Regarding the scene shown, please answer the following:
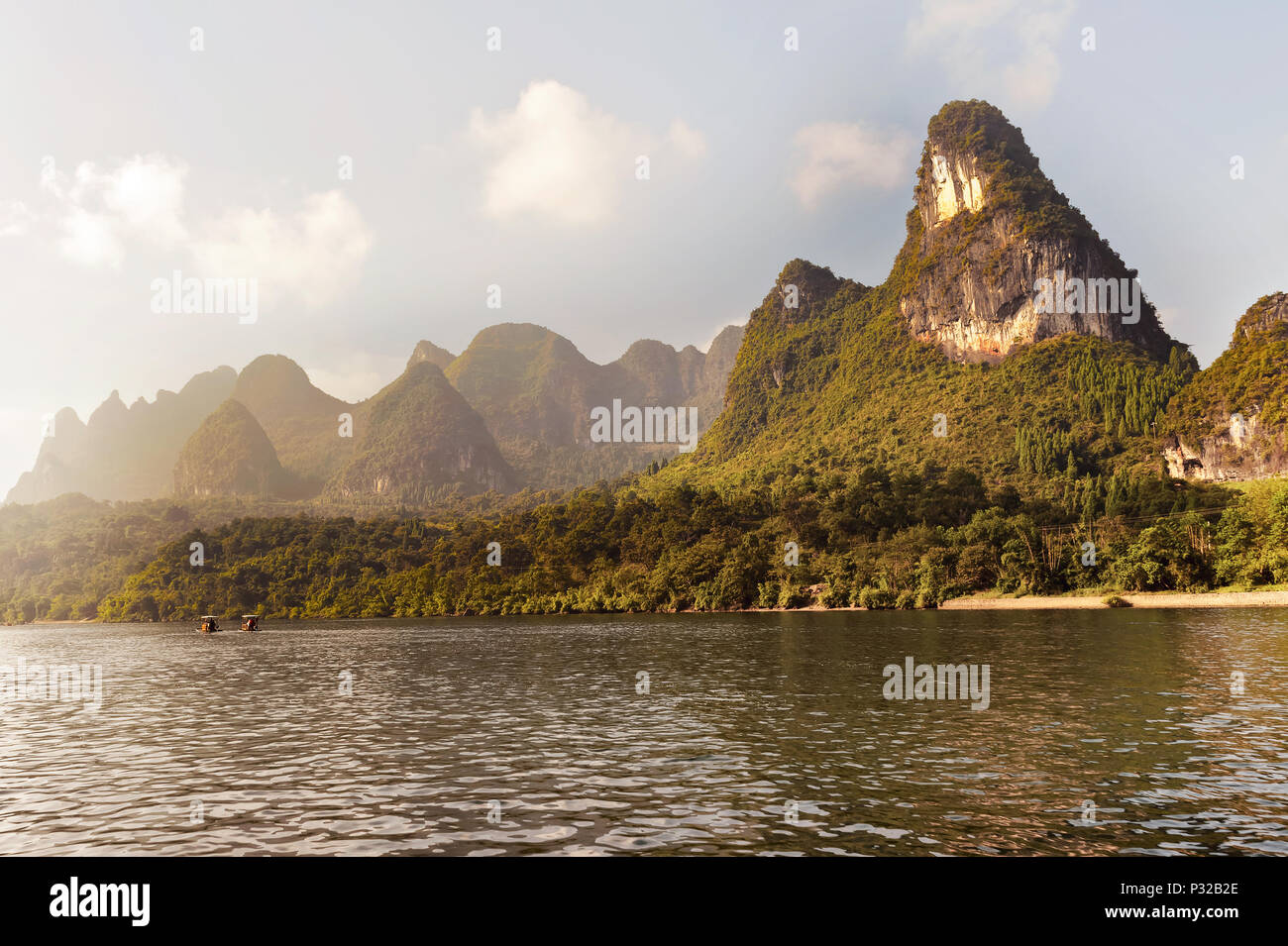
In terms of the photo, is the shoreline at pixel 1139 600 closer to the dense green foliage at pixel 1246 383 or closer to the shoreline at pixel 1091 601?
the shoreline at pixel 1091 601

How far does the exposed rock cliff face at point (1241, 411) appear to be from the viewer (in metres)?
131

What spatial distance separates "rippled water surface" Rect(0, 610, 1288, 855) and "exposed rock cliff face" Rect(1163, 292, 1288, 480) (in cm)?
10738

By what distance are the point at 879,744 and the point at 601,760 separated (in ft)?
26.4

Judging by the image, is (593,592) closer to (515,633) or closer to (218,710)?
(515,633)

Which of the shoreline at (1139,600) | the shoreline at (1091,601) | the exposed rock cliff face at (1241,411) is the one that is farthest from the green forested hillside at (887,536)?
the shoreline at (1139,600)

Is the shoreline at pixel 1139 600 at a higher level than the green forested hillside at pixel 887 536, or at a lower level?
lower

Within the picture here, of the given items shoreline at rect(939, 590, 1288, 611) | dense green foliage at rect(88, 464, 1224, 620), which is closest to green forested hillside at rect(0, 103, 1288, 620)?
dense green foliage at rect(88, 464, 1224, 620)

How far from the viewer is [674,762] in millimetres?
21391

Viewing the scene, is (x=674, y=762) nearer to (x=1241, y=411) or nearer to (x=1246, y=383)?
(x=1241, y=411)

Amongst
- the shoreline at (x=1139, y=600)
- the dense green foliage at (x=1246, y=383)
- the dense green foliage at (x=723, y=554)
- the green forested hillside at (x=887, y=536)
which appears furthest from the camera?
the dense green foliage at (x=1246, y=383)

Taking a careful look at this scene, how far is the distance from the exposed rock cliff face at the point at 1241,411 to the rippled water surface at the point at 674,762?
107383 millimetres

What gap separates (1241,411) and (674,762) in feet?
508

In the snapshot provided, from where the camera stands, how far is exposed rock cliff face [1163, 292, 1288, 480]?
431 ft

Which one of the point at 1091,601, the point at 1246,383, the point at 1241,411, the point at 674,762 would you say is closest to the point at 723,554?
the point at 1091,601
